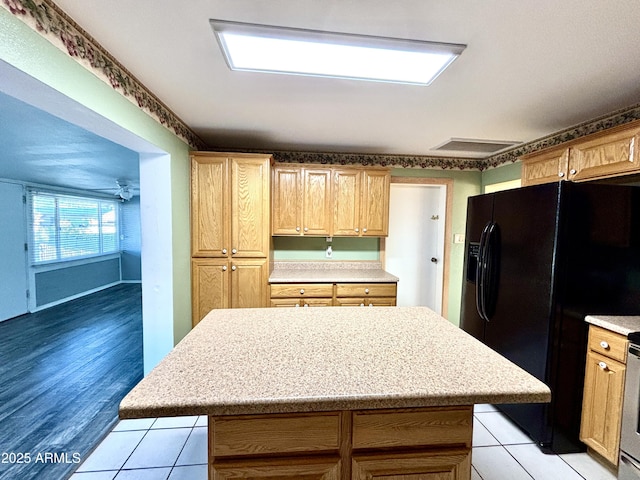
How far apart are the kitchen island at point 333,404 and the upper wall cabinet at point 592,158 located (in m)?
1.62

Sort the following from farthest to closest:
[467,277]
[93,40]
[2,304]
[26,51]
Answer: [2,304] < [467,277] < [93,40] < [26,51]

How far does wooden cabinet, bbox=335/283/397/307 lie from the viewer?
109 inches

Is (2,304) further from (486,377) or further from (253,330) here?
(486,377)

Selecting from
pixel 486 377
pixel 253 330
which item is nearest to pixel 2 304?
pixel 253 330

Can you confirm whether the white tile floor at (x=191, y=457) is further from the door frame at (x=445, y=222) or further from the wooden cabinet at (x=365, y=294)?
the door frame at (x=445, y=222)

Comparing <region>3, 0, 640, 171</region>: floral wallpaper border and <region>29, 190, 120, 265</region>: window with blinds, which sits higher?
<region>3, 0, 640, 171</region>: floral wallpaper border

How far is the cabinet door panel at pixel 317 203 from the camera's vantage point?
2941 millimetres

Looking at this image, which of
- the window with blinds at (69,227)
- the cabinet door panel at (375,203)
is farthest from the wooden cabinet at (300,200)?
the window with blinds at (69,227)

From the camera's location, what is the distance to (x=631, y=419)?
55.9 inches

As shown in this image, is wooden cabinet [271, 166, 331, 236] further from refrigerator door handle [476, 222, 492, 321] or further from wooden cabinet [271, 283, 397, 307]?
refrigerator door handle [476, 222, 492, 321]

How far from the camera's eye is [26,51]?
3.37ft

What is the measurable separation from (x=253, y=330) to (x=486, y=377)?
2.95ft

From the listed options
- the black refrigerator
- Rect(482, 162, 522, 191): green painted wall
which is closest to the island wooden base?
the black refrigerator

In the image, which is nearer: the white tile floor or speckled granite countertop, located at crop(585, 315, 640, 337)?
speckled granite countertop, located at crop(585, 315, 640, 337)
